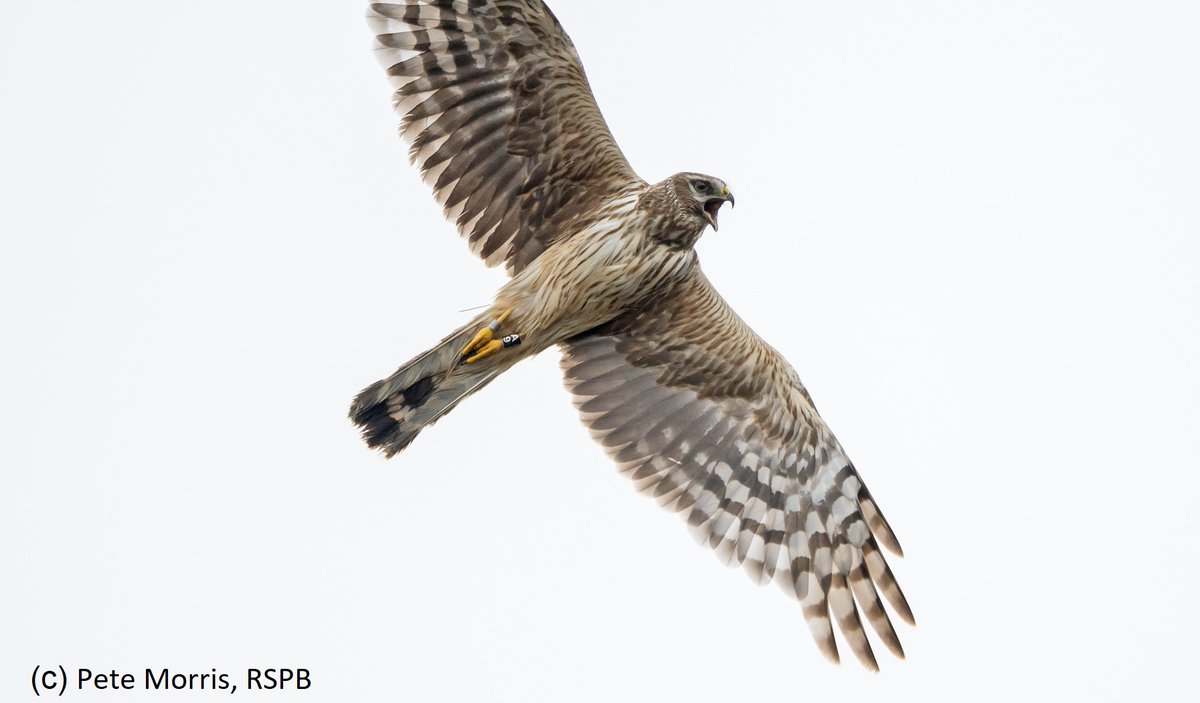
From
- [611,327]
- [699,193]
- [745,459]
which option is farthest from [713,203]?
[745,459]

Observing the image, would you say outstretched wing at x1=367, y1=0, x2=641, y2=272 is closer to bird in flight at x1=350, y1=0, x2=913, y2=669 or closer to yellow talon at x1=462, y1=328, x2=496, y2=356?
bird in flight at x1=350, y1=0, x2=913, y2=669

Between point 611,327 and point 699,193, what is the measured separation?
3.51 feet

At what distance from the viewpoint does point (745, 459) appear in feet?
27.8

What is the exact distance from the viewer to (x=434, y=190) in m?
7.89

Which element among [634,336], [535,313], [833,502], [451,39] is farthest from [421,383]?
[833,502]

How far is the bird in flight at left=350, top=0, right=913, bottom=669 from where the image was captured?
7570 millimetres

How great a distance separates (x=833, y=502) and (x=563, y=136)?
9.19ft

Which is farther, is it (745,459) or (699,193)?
(745,459)

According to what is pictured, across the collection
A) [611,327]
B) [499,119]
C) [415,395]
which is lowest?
[415,395]

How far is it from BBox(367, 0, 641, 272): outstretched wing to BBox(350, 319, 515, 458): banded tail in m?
0.68

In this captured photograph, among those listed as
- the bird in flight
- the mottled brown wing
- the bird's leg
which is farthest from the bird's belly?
the mottled brown wing

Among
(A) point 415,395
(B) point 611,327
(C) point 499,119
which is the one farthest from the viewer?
(B) point 611,327

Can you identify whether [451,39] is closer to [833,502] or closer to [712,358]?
Answer: [712,358]

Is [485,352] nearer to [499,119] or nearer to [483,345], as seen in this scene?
[483,345]
